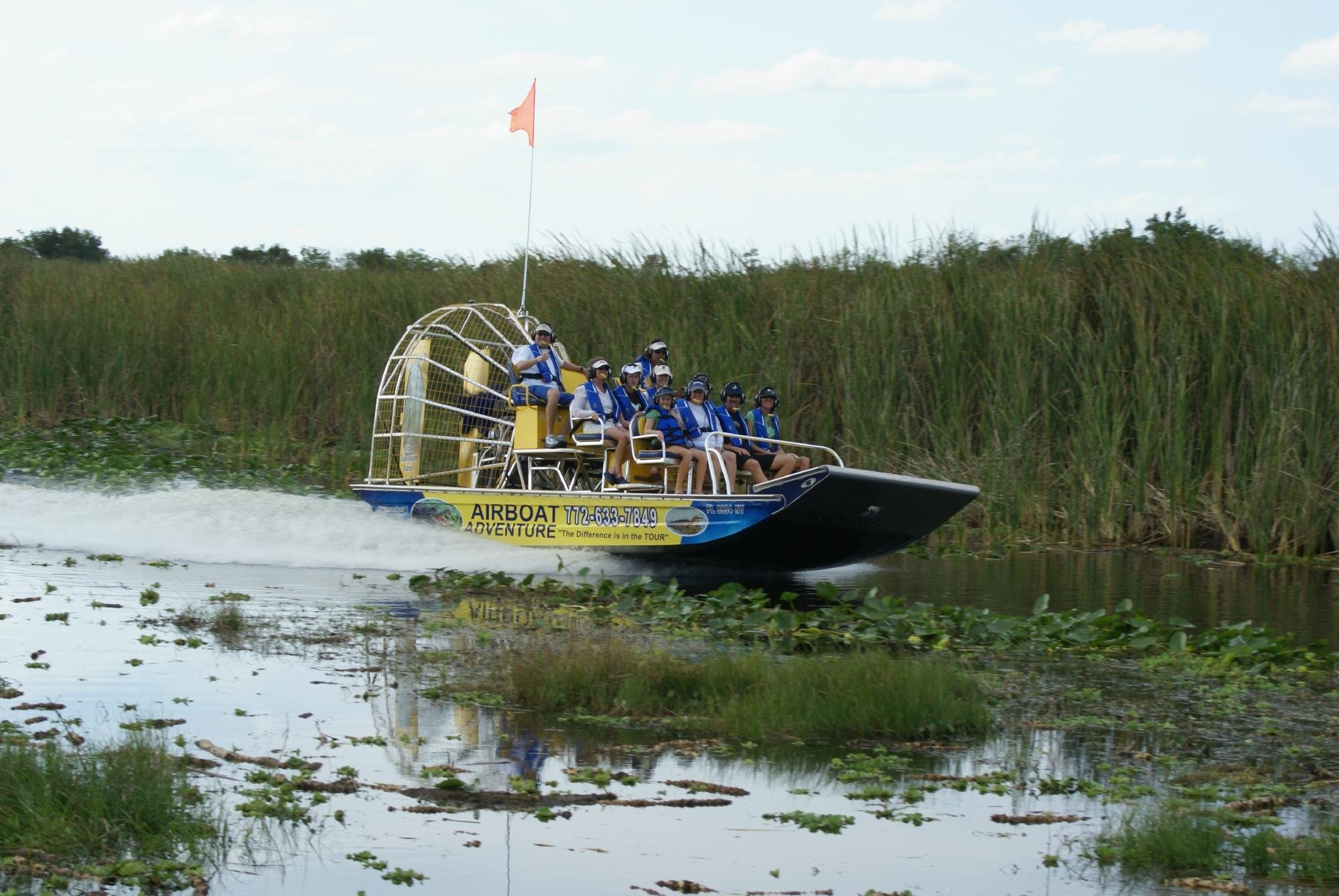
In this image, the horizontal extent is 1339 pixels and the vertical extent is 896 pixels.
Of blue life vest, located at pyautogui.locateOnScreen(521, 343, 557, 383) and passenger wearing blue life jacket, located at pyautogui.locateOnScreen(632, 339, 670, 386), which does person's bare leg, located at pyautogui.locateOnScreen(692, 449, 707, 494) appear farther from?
blue life vest, located at pyautogui.locateOnScreen(521, 343, 557, 383)

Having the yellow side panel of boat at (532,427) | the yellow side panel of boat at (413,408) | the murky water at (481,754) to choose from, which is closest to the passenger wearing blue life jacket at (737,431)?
the yellow side panel of boat at (532,427)

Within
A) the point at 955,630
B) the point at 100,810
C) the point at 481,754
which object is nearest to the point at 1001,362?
the point at 955,630

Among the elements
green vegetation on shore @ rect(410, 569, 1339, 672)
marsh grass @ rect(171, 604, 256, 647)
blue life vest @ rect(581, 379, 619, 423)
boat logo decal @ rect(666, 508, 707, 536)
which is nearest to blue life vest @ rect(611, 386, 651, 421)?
blue life vest @ rect(581, 379, 619, 423)

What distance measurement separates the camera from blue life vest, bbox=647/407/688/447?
14445mm

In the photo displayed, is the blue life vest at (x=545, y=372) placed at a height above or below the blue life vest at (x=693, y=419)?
above

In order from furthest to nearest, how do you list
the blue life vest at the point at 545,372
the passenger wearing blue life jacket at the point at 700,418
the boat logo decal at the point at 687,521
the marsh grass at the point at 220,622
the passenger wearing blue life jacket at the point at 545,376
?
the blue life vest at the point at 545,372 < the passenger wearing blue life jacket at the point at 545,376 < the passenger wearing blue life jacket at the point at 700,418 < the boat logo decal at the point at 687,521 < the marsh grass at the point at 220,622

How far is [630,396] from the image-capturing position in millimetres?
15227

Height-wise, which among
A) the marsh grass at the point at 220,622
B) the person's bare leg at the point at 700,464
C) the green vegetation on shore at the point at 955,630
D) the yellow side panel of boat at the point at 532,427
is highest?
the yellow side panel of boat at the point at 532,427

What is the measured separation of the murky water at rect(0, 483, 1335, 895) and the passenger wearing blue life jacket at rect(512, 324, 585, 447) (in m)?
2.47

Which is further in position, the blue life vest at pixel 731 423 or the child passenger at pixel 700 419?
the blue life vest at pixel 731 423

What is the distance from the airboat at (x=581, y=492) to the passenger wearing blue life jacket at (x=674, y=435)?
0.14 meters

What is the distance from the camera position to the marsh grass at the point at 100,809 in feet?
17.8

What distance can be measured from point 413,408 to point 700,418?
3.40m

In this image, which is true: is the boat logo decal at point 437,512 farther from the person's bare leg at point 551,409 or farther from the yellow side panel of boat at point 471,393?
the person's bare leg at point 551,409
